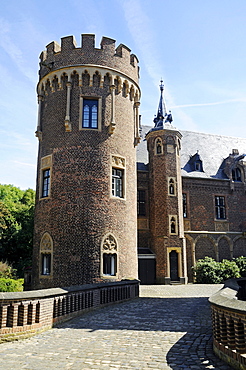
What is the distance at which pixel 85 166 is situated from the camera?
16.6 meters

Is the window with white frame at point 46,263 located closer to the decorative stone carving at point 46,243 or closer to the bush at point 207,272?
the decorative stone carving at point 46,243

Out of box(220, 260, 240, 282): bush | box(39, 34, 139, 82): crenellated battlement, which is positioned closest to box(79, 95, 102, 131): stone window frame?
box(39, 34, 139, 82): crenellated battlement

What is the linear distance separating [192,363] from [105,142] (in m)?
13.1

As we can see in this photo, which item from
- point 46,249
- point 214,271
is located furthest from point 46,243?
point 214,271

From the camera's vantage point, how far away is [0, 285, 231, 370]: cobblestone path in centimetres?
535

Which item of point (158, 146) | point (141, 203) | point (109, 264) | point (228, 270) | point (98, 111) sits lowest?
point (228, 270)

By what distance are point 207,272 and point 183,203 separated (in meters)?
5.77

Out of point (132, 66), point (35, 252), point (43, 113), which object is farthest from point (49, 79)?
point (35, 252)

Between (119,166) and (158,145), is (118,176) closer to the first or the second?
(119,166)

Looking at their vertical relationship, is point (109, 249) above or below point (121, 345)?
above

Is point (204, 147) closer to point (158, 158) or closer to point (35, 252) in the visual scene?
point (158, 158)

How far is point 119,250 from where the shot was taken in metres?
16.5

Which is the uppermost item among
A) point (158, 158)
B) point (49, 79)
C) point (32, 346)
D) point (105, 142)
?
point (49, 79)

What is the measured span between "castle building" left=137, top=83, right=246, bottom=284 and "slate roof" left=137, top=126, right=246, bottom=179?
0.09 meters
